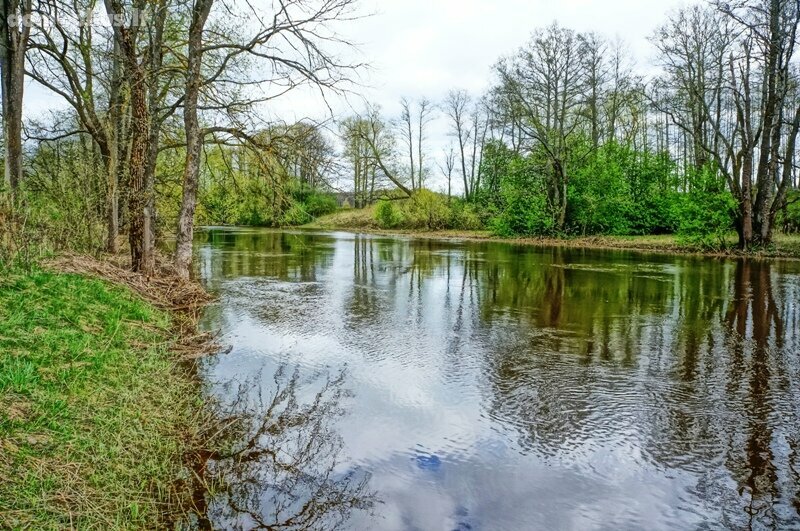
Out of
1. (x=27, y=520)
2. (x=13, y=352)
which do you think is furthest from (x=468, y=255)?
(x=27, y=520)

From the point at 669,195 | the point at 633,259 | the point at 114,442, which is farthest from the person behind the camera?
the point at 669,195

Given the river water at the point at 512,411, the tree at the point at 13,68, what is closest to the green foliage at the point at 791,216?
the river water at the point at 512,411

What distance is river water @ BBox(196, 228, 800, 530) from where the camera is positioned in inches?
142

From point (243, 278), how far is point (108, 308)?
786 centimetres

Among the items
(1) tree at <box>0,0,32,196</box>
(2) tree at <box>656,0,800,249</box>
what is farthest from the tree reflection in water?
(2) tree at <box>656,0,800,249</box>

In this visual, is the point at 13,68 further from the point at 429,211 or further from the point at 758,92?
the point at 429,211

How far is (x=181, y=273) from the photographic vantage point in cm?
1126

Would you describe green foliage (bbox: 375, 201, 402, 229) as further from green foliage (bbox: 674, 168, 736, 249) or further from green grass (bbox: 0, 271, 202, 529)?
green grass (bbox: 0, 271, 202, 529)

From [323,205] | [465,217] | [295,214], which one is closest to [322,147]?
[295,214]

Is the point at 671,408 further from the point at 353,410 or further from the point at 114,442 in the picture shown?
the point at 114,442

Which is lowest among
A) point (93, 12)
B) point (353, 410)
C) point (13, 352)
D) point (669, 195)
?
point (353, 410)

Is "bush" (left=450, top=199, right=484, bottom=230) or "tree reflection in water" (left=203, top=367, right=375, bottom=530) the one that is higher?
"bush" (left=450, top=199, right=484, bottom=230)

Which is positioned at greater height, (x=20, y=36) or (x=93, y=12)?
(x=93, y=12)

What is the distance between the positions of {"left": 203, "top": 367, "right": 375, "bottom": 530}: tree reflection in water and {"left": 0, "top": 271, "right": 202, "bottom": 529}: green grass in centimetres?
32
